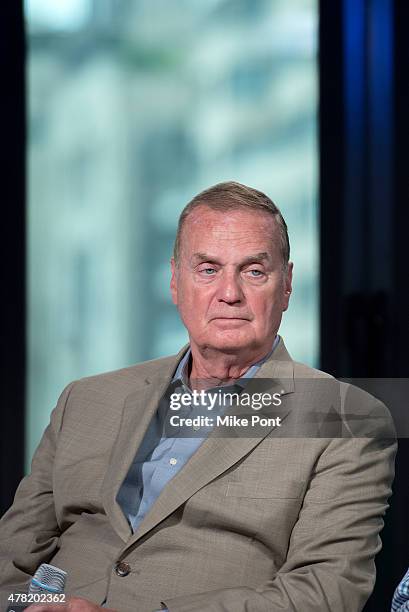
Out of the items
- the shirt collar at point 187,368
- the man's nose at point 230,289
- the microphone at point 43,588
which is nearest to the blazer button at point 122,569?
the microphone at point 43,588

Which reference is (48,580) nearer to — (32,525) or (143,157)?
(32,525)

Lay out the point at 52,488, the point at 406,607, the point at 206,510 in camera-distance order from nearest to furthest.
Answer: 1. the point at 406,607
2. the point at 206,510
3. the point at 52,488

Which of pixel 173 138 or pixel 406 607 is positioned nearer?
pixel 406 607

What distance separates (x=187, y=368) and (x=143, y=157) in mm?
1176

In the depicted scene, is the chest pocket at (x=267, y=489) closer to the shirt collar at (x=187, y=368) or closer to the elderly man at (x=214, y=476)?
the elderly man at (x=214, y=476)

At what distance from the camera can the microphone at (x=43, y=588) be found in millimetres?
1850

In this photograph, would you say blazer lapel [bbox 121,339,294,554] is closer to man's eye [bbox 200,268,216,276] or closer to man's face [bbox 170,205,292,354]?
man's face [bbox 170,205,292,354]

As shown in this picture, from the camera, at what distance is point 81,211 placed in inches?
126

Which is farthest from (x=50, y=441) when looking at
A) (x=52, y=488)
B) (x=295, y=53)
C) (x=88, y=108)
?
(x=295, y=53)

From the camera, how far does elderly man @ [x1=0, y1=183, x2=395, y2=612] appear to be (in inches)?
70.9

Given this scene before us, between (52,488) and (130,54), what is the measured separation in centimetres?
162

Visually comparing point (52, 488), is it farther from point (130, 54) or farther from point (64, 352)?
point (130, 54)

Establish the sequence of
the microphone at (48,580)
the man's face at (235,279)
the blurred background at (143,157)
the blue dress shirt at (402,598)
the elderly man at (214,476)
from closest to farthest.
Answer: the blue dress shirt at (402,598)
the elderly man at (214,476)
the microphone at (48,580)
the man's face at (235,279)
the blurred background at (143,157)

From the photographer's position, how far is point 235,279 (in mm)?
2012
